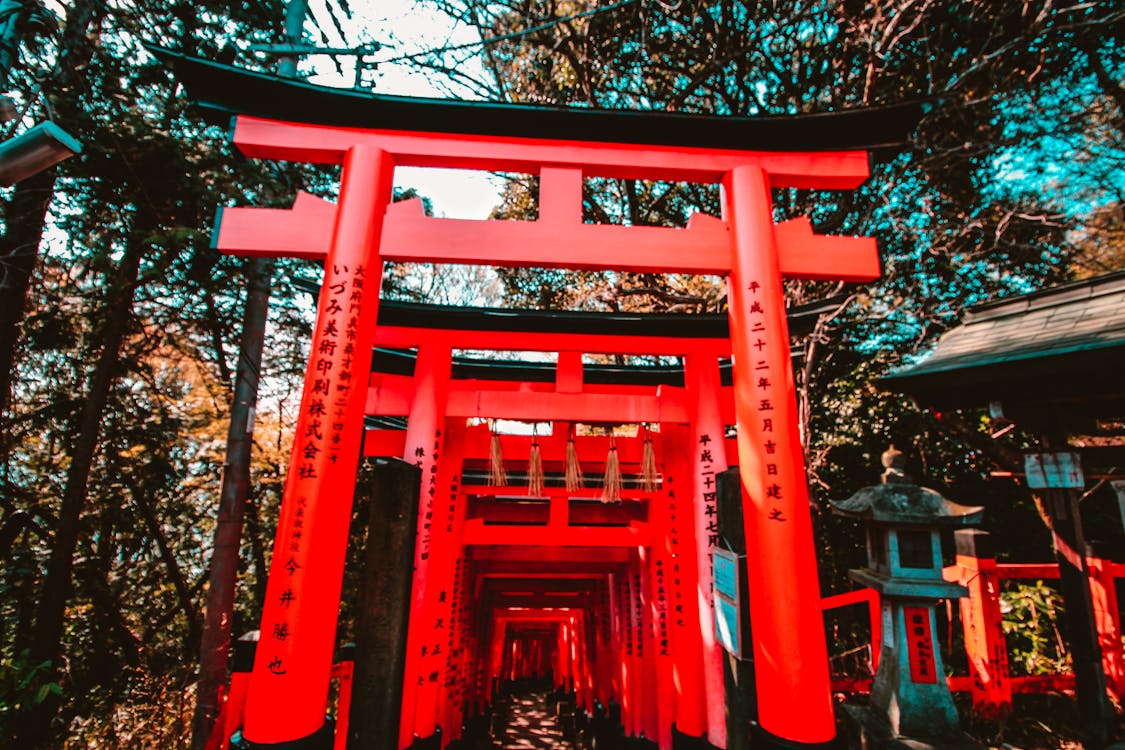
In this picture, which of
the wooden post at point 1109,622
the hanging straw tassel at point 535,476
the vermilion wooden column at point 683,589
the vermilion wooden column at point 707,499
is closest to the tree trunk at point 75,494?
the hanging straw tassel at point 535,476

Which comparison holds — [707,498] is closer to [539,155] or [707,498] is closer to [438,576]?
Answer: [438,576]

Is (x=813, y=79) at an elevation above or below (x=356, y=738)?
above

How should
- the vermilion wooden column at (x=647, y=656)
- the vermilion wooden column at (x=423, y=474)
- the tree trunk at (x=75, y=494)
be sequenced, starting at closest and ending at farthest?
the vermilion wooden column at (x=423, y=474)
the tree trunk at (x=75, y=494)
the vermilion wooden column at (x=647, y=656)

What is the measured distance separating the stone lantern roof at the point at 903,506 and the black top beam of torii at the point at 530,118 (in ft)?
8.04

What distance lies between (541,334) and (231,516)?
4.68m

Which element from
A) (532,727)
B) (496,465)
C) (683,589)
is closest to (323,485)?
(496,465)

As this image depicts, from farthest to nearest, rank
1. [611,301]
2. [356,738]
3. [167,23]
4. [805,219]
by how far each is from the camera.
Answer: [611,301], [167,23], [805,219], [356,738]

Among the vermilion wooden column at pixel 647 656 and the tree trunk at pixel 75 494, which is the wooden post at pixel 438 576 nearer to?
the vermilion wooden column at pixel 647 656

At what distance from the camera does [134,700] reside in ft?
24.5

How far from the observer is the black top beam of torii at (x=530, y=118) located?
11.8 feet

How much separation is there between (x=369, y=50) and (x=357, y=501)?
9272 millimetres

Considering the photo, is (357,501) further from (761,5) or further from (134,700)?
(761,5)

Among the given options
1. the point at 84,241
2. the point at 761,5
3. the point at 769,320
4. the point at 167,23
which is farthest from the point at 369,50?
the point at 761,5

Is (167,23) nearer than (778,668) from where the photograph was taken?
No
